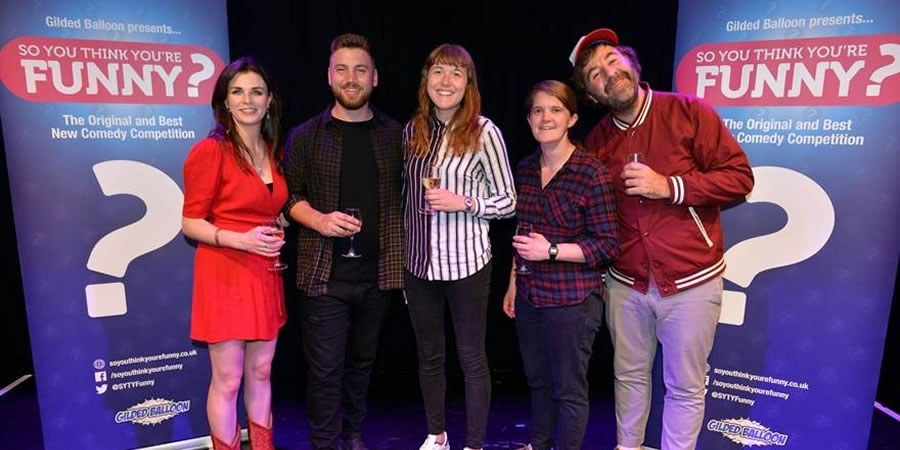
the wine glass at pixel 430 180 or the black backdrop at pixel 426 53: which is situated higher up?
the black backdrop at pixel 426 53

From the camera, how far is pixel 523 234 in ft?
7.53

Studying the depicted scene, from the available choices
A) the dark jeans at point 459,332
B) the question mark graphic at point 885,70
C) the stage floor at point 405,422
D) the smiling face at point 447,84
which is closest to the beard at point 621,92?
the smiling face at point 447,84

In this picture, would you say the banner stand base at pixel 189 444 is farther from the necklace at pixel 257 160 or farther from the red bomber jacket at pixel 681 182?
the red bomber jacket at pixel 681 182

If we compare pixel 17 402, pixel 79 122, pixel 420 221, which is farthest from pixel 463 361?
pixel 17 402

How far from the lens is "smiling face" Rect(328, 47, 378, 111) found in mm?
2412

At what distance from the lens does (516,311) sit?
2477 millimetres

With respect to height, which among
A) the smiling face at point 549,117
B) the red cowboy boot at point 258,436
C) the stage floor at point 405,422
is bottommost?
the stage floor at point 405,422

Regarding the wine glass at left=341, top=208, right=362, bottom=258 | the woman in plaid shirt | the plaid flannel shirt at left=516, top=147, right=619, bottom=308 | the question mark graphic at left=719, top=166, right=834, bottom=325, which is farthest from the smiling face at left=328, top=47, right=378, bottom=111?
the question mark graphic at left=719, top=166, right=834, bottom=325

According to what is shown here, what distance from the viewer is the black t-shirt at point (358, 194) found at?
2469 millimetres

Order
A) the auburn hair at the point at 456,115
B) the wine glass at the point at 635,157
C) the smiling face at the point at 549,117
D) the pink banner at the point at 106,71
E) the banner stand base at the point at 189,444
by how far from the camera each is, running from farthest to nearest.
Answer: the banner stand base at the point at 189,444
the pink banner at the point at 106,71
the auburn hair at the point at 456,115
the smiling face at the point at 549,117
the wine glass at the point at 635,157

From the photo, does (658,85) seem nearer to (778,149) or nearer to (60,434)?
(778,149)

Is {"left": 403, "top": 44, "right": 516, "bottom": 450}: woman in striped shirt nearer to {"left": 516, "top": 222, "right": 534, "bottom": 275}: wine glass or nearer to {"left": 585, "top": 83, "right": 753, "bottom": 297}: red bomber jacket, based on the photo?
{"left": 516, "top": 222, "right": 534, "bottom": 275}: wine glass

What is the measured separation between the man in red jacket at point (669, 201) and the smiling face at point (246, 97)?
4.14ft

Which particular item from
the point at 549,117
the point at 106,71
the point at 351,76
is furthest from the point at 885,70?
the point at 106,71
